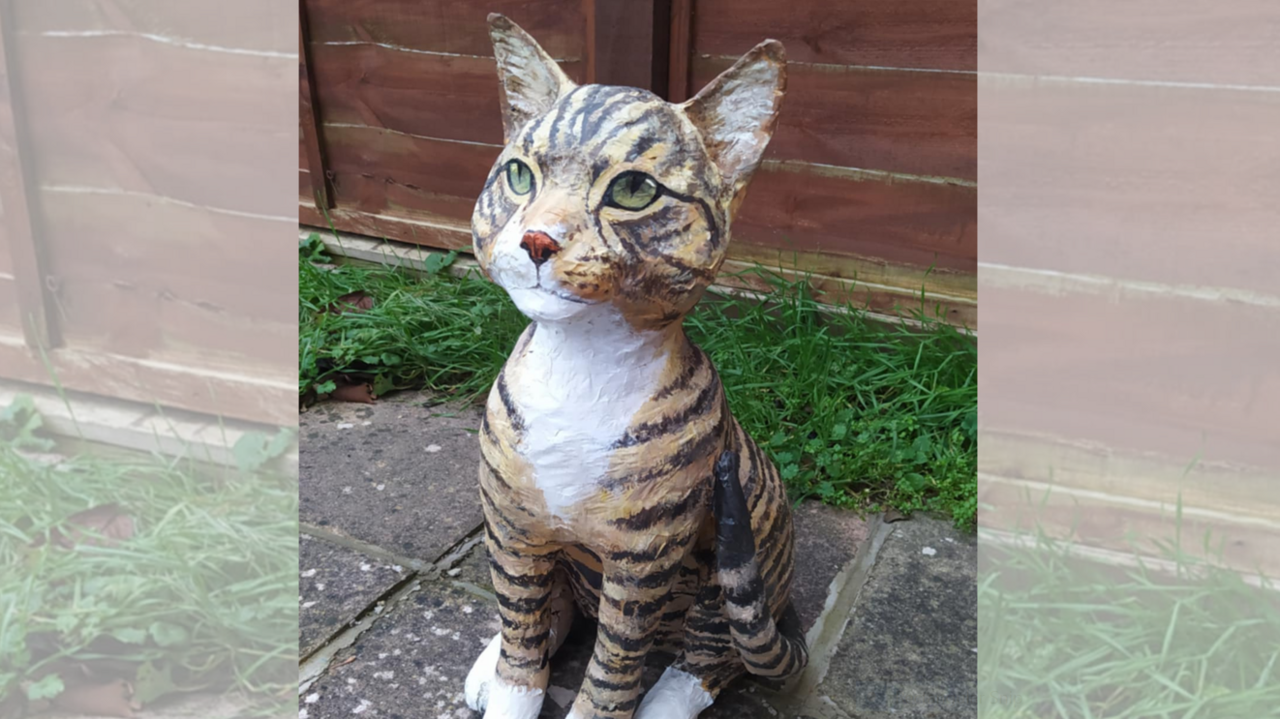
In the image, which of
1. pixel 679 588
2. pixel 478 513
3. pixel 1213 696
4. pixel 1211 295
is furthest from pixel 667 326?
pixel 1213 696

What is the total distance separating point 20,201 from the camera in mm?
1072

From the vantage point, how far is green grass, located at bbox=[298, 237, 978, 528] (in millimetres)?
2660

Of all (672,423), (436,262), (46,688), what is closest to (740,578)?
(672,423)

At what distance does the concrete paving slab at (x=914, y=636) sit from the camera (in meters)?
1.89

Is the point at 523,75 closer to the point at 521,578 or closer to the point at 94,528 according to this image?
the point at 521,578

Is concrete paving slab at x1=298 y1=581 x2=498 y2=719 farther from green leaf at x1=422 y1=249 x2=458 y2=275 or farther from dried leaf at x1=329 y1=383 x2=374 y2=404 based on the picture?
green leaf at x1=422 y1=249 x2=458 y2=275

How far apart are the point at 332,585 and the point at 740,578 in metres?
1.15

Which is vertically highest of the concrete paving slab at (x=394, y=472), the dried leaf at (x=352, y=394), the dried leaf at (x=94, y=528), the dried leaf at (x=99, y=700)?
the dried leaf at (x=94, y=528)

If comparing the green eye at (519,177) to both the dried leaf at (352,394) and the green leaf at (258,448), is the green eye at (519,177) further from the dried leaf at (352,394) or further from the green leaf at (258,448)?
the dried leaf at (352,394)

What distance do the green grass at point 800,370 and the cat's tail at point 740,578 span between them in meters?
1.07

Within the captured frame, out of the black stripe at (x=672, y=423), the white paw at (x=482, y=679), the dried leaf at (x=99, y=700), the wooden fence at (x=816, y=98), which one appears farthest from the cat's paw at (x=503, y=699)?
the wooden fence at (x=816, y=98)

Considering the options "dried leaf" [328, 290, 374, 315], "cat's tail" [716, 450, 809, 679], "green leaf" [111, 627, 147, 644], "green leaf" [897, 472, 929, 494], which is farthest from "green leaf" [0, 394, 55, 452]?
"green leaf" [897, 472, 929, 494]

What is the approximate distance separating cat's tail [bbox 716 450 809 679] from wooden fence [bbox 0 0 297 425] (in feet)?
2.21

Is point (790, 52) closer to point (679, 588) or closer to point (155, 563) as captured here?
point (679, 588)
